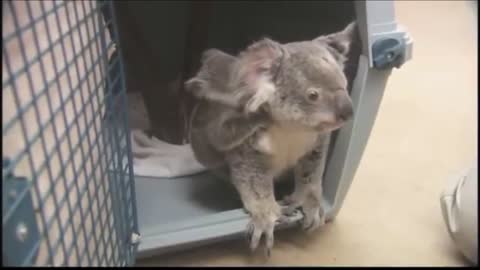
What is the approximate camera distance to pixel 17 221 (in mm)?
570

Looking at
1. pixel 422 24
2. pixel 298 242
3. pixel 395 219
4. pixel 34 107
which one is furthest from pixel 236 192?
pixel 422 24

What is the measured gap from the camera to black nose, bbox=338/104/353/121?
1.05m

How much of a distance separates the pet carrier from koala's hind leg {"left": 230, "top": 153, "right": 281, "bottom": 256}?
29mm

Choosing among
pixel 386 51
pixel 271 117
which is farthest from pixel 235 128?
pixel 386 51

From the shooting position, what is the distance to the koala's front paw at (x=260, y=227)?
1187mm

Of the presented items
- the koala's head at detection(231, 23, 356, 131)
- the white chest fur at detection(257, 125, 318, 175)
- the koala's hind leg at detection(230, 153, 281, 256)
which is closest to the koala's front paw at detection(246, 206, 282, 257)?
the koala's hind leg at detection(230, 153, 281, 256)

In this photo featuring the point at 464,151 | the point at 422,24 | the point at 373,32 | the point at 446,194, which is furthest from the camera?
the point at 422,24

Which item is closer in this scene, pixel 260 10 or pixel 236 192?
pixel 236 192

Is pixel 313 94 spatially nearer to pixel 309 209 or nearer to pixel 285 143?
pixel 285 143

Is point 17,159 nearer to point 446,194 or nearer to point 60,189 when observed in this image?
point 60,189

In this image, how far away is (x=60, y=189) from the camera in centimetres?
74

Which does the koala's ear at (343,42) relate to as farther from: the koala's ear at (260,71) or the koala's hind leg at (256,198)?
the koala's hind leg at (256,198)

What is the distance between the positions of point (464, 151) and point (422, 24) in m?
1.39

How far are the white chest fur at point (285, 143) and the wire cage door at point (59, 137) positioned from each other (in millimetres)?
310
